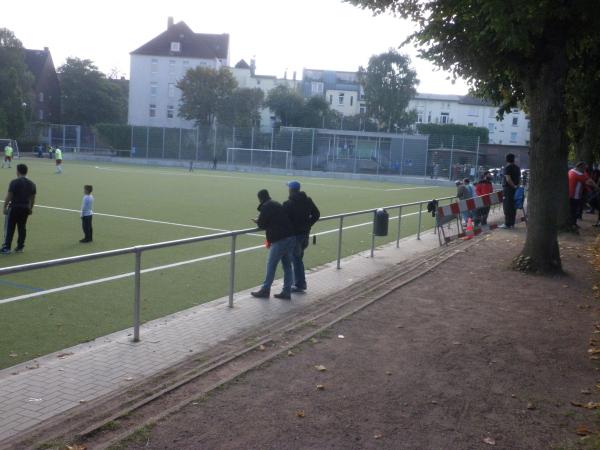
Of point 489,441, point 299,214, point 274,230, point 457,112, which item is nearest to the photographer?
point 489,441

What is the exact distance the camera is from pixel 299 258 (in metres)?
10.2

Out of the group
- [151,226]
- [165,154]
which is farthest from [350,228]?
[165,154]

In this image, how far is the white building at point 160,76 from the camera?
85.2 metres

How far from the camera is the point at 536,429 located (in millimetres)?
5246

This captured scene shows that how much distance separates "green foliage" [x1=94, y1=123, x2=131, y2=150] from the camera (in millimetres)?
68625

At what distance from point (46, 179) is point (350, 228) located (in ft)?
73.4

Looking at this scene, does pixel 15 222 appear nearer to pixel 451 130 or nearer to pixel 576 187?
pixel 576 187

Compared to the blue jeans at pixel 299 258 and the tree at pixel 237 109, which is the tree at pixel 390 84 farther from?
the blue jeans at pixel 299 258

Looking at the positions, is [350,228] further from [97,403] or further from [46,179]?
[46,179]

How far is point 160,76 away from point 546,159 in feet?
259

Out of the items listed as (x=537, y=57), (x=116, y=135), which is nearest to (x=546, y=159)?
(x=537, y=57)

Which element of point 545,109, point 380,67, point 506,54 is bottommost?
point 545,109

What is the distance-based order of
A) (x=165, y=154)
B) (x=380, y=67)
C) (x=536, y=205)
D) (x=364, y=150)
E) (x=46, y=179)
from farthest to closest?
(x=380, y=67) < (x=165, y=154) < (x=364, y=150) < (x=46, y=179) < (x=536, y=205)

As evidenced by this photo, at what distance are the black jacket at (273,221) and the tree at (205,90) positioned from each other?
66.0 meters
